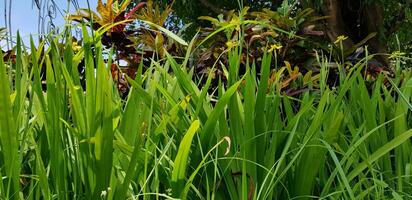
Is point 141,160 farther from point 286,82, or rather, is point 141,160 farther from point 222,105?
point 286,82

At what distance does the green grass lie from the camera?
105 cm

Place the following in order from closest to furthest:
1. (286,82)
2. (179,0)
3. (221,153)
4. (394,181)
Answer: (221,153), (394,181), (286,82), (179,0)

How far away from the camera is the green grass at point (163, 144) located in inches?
41.2

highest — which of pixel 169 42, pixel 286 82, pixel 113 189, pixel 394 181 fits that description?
pixel 169 42

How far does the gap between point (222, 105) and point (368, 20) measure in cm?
725

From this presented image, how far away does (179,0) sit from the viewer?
8.83 metres

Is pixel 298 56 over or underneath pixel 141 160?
over

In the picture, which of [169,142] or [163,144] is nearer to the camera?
[169,142]

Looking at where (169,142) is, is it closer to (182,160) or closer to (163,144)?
(182,160)

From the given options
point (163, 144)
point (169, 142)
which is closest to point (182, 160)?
point (169, 142)

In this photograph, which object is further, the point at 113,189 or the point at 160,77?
the point at 160,77

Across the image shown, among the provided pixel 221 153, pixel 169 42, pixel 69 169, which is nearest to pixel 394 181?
pixel 221 153

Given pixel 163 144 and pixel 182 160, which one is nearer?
pixel 182 160

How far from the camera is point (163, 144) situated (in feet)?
4.20
